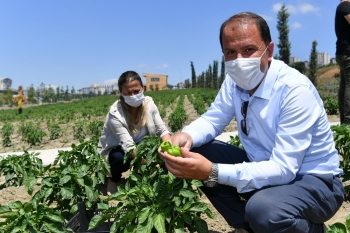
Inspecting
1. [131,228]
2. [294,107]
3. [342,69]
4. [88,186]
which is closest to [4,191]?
[88,186]

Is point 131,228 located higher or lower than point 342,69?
lower

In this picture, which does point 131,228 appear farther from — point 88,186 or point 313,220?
point 313,220

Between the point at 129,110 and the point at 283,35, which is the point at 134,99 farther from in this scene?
the point at 283,35

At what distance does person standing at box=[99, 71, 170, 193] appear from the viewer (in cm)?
393

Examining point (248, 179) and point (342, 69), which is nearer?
point (248, 179)

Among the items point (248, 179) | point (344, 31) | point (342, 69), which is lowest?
point (248, 179)

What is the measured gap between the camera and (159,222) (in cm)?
210

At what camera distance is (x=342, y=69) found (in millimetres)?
4988

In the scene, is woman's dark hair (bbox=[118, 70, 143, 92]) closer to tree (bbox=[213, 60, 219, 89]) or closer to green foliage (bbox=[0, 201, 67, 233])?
green foliage (bbox=[0, 201, 67, 233])

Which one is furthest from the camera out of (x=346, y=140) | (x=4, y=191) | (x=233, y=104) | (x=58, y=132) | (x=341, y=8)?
(x=58, y=132)

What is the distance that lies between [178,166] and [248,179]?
39 cm

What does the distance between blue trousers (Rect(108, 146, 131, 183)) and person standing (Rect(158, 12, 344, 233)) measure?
193 centimetres

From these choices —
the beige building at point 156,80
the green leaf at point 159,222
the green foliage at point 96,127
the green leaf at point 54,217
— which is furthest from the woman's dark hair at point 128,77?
the beige building at point 156,80

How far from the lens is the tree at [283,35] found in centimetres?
3834
